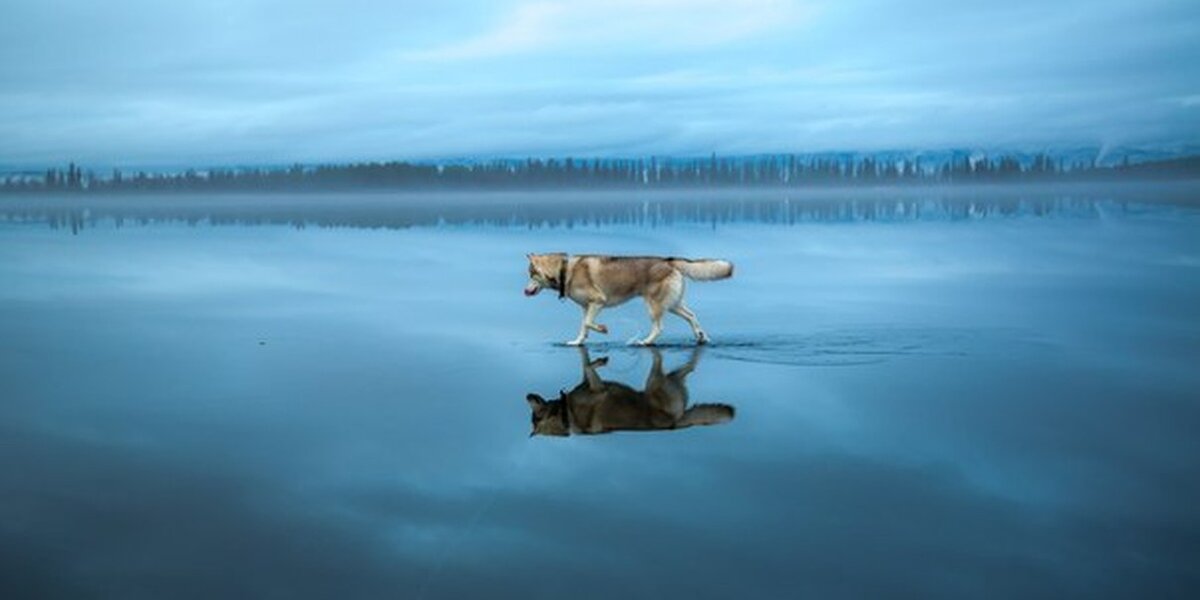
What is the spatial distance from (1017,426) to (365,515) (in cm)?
625

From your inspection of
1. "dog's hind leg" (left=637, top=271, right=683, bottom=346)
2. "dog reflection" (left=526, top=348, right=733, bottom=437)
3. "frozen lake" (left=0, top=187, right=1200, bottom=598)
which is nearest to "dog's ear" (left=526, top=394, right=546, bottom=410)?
"dog reflection" (left=526, top=348, right=733, bottom=437)

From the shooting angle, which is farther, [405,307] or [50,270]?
[50,270]

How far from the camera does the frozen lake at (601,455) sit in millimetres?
7844

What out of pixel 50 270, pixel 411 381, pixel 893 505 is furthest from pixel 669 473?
pixel 50 270

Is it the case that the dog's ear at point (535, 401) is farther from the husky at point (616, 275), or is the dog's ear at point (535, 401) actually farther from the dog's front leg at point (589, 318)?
the dog's front leg at point (589, 318)

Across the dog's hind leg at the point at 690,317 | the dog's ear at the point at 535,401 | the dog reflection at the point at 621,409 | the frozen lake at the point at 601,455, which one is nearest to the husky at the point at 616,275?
the dog's hind leg at the point at 690,317

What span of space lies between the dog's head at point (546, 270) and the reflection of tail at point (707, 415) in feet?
14.6

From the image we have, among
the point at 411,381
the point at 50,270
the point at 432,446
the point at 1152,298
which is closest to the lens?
the point at 432,446

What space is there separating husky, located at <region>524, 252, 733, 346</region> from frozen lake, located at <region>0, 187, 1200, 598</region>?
34.3 inches

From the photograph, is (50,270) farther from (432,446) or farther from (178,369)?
(432,446)

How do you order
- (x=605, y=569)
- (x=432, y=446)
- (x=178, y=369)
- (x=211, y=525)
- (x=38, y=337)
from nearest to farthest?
(x=605, y=569), (x=211, y=525), (x=432, y=446), (x=178, y=369), (x=38, y=337)

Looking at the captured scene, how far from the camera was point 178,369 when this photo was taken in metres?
16.3

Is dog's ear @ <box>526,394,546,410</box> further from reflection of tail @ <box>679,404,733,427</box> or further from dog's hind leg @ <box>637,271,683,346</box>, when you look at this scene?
dog's hind leg @ <box>637,271,683,346</box>

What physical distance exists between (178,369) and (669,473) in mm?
8634
